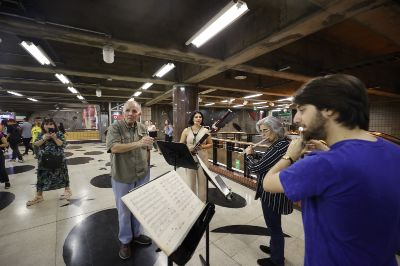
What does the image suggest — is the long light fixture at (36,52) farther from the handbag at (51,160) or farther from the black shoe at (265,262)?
the black shoe at (265,262)

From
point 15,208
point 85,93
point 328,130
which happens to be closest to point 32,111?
point 85,93

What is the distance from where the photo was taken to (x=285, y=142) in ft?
6.19

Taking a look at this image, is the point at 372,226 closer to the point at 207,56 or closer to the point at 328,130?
the point at 328,130

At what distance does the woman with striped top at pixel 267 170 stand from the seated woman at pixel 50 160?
3721mm

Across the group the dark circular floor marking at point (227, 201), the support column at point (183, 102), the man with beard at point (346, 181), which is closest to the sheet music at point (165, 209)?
the man with beard at point (346, 181)

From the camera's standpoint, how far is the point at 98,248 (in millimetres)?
2541

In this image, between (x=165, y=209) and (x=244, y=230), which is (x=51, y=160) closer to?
(x=165, y=209)

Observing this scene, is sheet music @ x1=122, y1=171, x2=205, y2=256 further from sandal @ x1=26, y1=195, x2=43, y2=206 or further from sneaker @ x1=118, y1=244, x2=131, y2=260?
sandal @ x1=26, y1=195, x2=43, y2=206

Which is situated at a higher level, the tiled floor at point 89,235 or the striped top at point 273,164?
the striped top at point 273,164

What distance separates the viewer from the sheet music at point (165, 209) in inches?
40.9

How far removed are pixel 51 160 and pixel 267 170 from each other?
A: 4001mm

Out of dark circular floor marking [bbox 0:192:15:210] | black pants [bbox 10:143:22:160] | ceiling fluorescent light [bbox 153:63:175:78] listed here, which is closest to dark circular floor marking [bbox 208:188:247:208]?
ceiling fluorescent light [bbox 153:63:175:78]

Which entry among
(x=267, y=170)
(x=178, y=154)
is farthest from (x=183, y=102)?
(x=267, y=170)

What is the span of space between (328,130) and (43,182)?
4.81m
